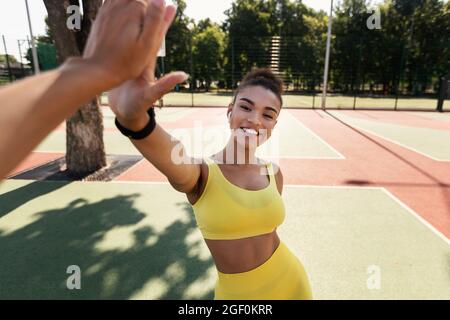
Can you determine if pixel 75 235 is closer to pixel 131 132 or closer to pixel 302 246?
pixel 302 246

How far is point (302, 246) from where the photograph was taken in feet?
15.4

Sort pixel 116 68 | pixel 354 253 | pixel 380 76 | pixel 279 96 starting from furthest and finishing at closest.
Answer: pixel 380 76
pixel 354 253
pixel 279 96
pixel 116 68

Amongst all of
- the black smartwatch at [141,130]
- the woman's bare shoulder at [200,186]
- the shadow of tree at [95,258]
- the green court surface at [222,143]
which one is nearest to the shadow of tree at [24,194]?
the shadow of tree at [95,258]

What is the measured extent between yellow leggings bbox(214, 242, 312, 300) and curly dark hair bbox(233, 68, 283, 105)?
1.23m

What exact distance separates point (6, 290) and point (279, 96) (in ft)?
13.3

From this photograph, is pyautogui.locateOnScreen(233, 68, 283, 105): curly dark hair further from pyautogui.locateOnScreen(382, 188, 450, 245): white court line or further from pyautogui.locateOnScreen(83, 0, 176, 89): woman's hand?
pyautogui.locateOnScreen(382, 188, 450, 245): white court line

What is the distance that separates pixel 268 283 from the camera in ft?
6.55

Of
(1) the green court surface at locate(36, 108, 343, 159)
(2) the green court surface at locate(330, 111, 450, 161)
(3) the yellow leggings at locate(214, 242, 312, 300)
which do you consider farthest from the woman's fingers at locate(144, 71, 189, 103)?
(2) the green court surface at locate(330, 111, 450, 161)

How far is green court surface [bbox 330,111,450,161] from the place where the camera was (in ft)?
35.8

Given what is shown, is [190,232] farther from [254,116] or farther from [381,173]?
[381,173]

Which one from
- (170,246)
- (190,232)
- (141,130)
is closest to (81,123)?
(190,232)

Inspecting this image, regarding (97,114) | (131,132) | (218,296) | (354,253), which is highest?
(131,132)

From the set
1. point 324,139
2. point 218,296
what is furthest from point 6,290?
point 324,139

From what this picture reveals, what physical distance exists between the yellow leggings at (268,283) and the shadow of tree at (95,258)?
177cm
